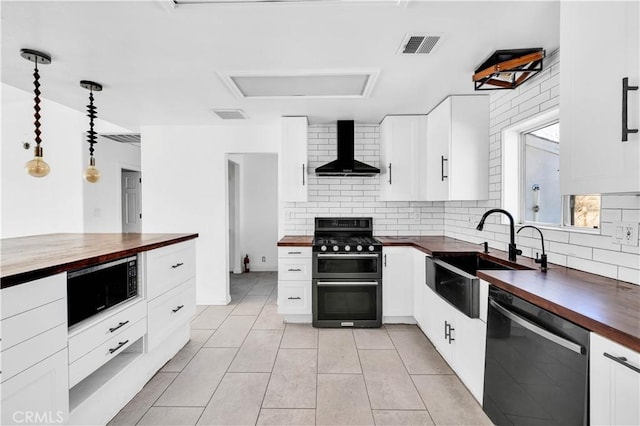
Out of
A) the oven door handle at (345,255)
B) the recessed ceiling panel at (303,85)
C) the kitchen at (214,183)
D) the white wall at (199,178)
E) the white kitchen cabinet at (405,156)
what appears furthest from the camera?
the white wall at (199,178)

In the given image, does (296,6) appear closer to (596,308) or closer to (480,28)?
(480,28)

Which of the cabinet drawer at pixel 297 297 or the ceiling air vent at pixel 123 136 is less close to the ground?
the ceiling air vent at pixel 123 136

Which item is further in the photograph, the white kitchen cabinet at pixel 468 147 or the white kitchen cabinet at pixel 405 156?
the white kitchen cabinet at pixel 405 156

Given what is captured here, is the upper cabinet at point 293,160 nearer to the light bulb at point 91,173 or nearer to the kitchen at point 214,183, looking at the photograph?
the kitchen at point 214,183

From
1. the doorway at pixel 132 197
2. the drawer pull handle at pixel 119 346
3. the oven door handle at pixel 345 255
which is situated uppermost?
the doorway at pixel 132 197

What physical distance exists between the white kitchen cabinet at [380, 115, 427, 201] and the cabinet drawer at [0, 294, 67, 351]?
3.12m

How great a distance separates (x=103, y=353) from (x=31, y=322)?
23.1 inches

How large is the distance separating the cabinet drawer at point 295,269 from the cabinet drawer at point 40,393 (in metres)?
2.06

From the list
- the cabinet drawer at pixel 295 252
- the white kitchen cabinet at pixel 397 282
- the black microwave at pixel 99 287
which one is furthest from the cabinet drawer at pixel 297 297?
the black microwave at pixel 99 287

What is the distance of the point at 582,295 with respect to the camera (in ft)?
4.37

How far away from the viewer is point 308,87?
273 centimetres

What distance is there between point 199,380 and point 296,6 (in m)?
2.56

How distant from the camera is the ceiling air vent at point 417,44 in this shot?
6.22ft

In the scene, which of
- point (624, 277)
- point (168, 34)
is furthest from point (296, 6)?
point (624, 277)
